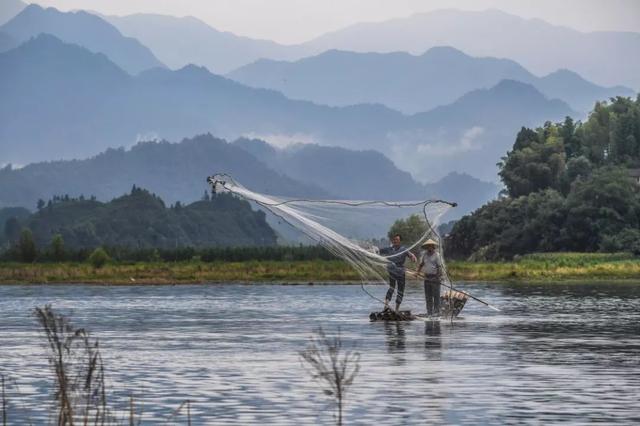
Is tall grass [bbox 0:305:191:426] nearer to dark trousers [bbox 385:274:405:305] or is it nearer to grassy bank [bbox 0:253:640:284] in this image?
dark trousers [bbox 385:274:405:305]

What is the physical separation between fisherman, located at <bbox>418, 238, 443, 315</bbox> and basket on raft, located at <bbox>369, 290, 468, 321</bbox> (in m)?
0.28

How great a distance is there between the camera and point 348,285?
73.4 m

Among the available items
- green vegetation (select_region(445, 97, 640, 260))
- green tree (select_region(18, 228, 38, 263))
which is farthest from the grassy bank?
green vegetation (select_region(445, 97, 640, 260))

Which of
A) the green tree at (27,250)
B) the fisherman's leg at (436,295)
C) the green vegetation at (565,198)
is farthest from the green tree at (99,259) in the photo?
the fisherman's leg at (436,295)

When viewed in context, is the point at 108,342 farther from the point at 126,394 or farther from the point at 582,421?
the point at 582,421

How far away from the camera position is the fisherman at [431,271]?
116 ft

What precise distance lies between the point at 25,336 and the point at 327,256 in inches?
2578

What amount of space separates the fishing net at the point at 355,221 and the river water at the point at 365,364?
1506 mm

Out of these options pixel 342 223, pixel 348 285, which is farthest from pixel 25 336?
pixel 348 285

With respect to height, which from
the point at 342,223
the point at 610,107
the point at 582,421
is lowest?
the point at 582,421

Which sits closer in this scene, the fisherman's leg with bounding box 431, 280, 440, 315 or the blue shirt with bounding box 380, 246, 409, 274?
the blue shirt with bounding box 380, 246, 409, 274

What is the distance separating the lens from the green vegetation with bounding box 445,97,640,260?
11125 cm

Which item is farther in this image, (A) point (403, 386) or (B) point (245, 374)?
(B) point (245, 374)

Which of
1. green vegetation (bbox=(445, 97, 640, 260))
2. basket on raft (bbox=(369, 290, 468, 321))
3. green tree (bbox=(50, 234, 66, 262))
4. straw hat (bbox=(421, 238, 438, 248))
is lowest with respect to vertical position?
basket on raft (bbox=(369, 290, 468, 321))
